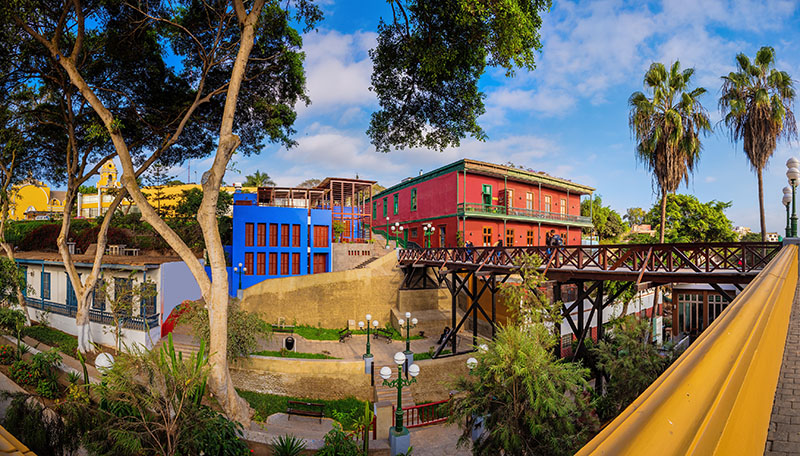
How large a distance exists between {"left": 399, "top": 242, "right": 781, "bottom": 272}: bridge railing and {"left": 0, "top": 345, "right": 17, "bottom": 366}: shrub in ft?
62.9

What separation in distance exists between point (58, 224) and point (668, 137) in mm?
46420

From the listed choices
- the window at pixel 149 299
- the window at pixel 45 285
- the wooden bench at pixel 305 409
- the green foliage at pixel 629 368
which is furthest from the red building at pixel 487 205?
the window at pixel 45 285

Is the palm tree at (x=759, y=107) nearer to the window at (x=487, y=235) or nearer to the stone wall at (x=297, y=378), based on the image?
the window at (x=487, y=235)

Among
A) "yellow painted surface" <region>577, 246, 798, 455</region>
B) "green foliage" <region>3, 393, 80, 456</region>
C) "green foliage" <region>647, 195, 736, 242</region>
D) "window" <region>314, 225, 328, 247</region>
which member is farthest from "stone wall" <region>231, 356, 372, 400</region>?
"green foliage" <region>647, 195, 736, 242</region>

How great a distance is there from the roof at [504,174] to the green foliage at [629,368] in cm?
1929

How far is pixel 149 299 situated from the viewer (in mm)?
17703

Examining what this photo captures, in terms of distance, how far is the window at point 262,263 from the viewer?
1016 inches

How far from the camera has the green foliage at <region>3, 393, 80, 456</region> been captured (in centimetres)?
747

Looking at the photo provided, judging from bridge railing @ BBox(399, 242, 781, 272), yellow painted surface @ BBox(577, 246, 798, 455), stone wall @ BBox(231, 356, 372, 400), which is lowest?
stone wall @ BBox(231, 356, 372, 400)

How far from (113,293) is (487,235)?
961 inches

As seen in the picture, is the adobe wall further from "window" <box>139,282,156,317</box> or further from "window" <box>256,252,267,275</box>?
"window" <box>139,282,156,317</box>

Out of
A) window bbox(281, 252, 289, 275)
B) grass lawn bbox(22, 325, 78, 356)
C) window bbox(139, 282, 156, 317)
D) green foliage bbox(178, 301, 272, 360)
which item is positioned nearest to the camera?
green foliage bbox(178, 301, 272, 360)

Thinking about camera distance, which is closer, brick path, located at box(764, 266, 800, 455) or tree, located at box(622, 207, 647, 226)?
brick path, located at box(764, 266, 800, 455)

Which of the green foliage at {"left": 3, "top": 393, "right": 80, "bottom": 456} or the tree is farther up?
the tree
